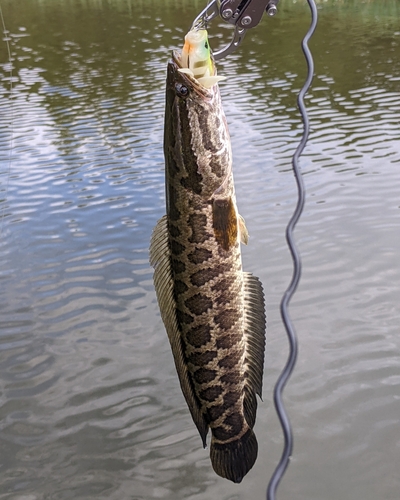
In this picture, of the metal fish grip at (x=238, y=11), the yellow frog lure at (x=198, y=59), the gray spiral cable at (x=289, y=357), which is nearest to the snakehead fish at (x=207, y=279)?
the yellow frog lure at (x=198, y=59)

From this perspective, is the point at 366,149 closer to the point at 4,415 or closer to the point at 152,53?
the point at 4,415

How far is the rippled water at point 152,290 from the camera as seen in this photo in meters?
4.40

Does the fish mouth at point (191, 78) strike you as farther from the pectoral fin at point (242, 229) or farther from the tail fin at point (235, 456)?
the tail fin at point (235, 456)

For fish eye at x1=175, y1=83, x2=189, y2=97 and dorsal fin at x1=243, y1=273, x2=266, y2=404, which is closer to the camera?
fish eye at x1=175, y1=83, x2=189, y2=97

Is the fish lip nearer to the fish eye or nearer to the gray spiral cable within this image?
the fish eye

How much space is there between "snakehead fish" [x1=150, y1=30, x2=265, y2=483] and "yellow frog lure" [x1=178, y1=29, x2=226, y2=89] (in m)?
0.12

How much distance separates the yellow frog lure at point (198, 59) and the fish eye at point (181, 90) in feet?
0.20

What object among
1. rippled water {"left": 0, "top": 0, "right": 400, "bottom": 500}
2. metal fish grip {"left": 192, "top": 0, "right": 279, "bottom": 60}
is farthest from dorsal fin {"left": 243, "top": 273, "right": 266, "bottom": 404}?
rippled water {"left": 0, "top": 0, "right": 400, "bottom": 500}

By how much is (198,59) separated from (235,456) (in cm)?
143

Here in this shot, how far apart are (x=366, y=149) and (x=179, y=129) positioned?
7750 millimetres

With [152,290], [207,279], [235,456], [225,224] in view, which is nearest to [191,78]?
[225,224]

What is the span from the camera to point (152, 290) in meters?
6.49

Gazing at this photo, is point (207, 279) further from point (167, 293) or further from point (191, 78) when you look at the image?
point (191, 78)

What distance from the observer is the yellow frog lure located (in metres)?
1.95
